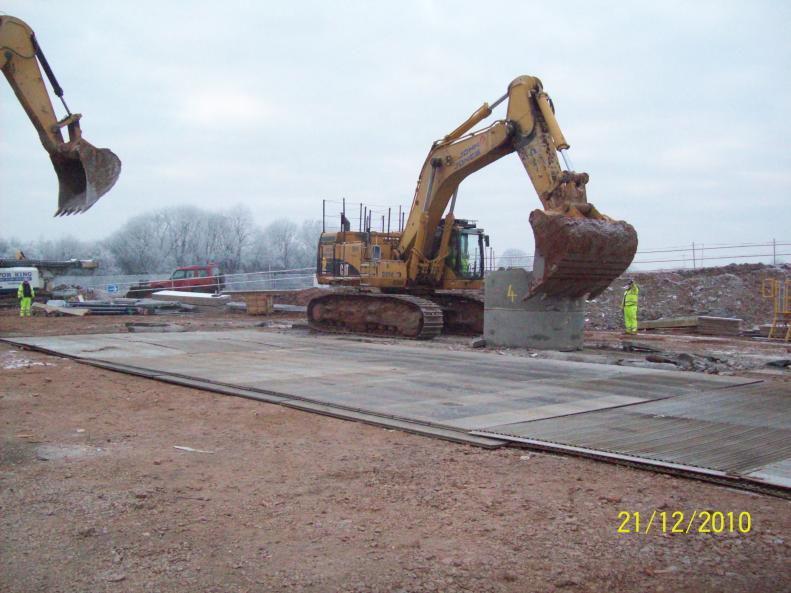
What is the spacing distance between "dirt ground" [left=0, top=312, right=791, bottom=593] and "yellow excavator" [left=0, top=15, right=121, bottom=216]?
4.80m

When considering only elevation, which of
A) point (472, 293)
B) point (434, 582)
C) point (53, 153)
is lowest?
point (434, 582)

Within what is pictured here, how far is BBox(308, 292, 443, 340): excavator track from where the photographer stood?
1738 centimetres

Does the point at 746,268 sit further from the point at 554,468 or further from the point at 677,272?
the point at 554,468

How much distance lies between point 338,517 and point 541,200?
36.8 feet

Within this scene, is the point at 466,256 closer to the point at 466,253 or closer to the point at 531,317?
the point at 466,253

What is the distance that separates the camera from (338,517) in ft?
14.8

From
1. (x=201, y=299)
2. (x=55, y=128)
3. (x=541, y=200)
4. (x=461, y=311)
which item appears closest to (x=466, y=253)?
(x=461, y=311)

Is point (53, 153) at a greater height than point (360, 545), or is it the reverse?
point (53, 153)

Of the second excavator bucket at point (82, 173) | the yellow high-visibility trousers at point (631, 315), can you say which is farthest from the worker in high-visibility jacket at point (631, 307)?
the second excavator bucket at point (82, 173)

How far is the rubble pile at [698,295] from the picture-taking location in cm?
2531

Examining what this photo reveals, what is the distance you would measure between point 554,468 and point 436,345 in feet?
34.4

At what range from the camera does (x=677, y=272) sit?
29.5 metres

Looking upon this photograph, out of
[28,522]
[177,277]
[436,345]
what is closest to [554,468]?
[28,522]
